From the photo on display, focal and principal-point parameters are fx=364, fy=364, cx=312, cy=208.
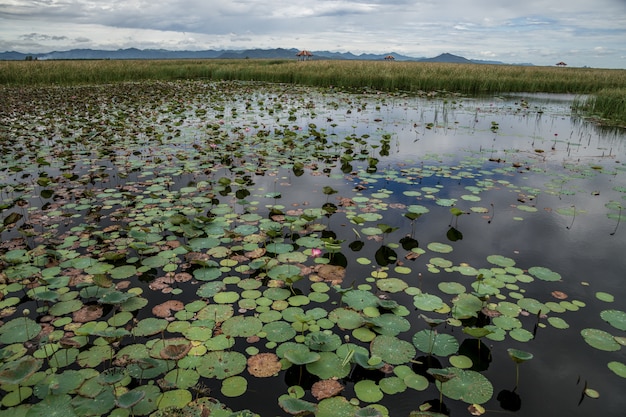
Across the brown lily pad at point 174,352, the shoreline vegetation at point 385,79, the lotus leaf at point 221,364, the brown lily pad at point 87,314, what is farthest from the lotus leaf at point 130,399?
the shoreline vegetation at point 385,79

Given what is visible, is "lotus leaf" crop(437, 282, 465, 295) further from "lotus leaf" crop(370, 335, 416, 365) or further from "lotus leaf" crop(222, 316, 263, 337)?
"lotus leaf" crop(222, 316, 263, 337)

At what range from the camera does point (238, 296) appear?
3174 mm

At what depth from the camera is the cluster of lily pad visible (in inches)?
88.8

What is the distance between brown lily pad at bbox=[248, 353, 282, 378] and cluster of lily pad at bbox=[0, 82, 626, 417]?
12 mm

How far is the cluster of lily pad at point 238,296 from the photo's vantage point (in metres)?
2.26

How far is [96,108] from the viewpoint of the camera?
40.7 ft

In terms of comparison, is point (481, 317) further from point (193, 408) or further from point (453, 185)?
point (453, 185)

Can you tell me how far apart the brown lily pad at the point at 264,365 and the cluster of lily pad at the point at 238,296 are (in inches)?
0.5

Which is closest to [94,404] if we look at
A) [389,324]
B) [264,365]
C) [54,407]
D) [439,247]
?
[54,407]

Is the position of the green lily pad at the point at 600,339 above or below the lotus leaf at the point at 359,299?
below

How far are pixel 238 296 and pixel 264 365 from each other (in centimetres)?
85

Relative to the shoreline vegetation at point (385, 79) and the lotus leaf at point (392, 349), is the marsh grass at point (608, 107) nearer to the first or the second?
the shoreline vegetation at point (385, 79)

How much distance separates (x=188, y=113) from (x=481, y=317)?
38.8 ft

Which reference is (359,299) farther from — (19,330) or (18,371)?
(19,330)
